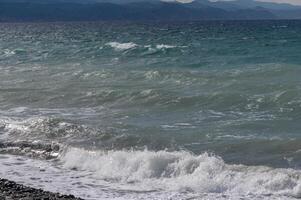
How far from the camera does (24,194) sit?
1166 cm

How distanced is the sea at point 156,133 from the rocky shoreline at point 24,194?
714 millimetres

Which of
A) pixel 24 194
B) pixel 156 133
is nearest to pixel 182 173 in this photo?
pixel 24 194

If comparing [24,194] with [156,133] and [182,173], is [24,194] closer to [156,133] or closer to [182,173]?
[182,173]

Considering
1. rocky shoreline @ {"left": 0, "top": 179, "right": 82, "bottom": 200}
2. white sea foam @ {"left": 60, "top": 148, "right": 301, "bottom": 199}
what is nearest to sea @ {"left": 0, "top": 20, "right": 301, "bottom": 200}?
white sea foam @ {"left": 60, "top": 148, "right": 301, "bottom": 199}

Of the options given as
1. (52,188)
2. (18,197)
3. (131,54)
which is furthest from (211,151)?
(131,54)

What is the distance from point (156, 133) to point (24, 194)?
6762 millimetres

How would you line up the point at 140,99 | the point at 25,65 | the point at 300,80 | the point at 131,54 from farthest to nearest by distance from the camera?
the point at 131,54
the point at 25,65
the point at 300,80
the point at 140,99

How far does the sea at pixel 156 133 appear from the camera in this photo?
1297 cm

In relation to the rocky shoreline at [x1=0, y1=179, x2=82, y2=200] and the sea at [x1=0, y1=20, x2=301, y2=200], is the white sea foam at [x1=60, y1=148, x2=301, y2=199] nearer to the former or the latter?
the sea at [x1=0, y1=20, x2=301, y2=200]

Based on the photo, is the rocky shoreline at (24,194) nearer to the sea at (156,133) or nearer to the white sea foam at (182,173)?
the sea at (156,133)

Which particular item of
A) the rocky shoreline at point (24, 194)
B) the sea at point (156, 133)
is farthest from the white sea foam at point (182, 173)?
the rocky shoreline at point (24, 194)

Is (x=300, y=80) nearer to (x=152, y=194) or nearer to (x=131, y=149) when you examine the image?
(x=131, y=149)

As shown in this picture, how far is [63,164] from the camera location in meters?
15.0

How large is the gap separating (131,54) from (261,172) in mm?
36328
